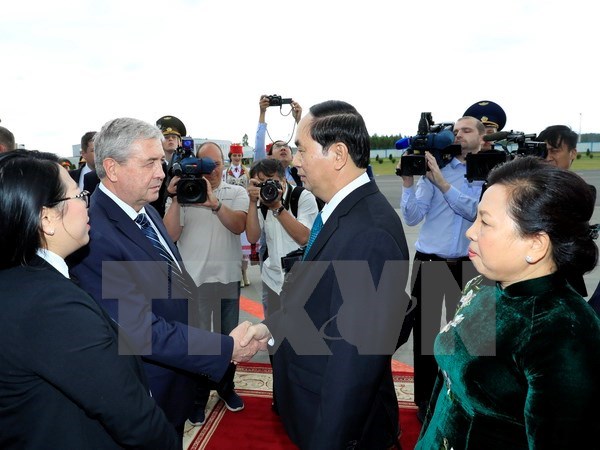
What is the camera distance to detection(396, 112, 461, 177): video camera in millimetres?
3182

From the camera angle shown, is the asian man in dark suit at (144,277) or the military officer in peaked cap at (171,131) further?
the military officer in peaked cap at (171,131)

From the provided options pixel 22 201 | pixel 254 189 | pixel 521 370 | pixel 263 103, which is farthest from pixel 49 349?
pixel 263 103

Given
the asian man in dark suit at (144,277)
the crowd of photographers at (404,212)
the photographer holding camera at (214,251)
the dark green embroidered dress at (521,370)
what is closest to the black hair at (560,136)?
the crowd of photographers at (404,212)

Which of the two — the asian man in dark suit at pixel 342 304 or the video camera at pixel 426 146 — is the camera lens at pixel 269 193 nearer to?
the video camera at pixel 426 146

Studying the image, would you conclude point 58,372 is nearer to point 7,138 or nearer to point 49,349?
point 49,349

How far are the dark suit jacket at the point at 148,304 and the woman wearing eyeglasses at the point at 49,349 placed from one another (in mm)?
468

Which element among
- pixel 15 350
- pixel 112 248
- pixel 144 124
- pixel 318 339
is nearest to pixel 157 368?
pixel 112 248

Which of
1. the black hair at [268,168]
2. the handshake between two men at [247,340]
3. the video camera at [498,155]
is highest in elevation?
the video camera at [498,155]

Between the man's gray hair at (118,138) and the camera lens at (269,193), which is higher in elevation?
the man's gray hair at (118,138)

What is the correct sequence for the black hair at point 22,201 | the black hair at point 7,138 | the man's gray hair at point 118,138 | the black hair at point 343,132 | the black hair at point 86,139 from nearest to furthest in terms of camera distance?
the black hair at point 22,201, the black hair at point 343,132, the man's gray hair at point 118,138, the black hair at point 7,138, the black hair at point 86,139

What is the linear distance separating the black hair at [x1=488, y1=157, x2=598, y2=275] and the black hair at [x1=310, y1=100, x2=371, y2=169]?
2.18ft

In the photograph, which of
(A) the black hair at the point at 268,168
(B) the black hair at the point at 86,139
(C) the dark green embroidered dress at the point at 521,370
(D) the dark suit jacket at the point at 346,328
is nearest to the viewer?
(C) the dark green embroidered dress at the point at 521,370

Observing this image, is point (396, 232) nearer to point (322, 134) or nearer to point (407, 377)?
point (322, 134)

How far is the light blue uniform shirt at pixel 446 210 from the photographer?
10.4 feet
